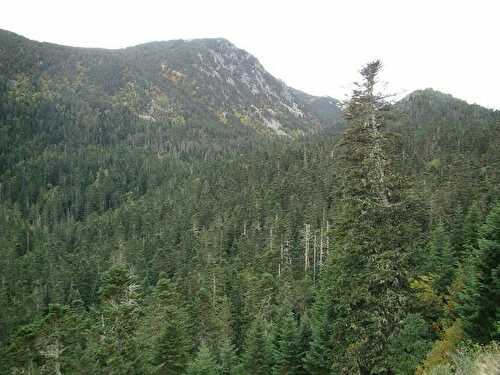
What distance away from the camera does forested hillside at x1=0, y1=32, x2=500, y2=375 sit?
46.6ft

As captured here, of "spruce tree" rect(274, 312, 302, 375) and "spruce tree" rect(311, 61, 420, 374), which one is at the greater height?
"spruce tree" rect(311, 61, 420, 374)

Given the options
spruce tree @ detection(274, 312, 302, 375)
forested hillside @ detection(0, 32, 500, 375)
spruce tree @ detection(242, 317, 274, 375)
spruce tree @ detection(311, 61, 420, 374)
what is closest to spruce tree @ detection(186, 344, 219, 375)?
forested hillside @ detection(0, 32, 500, 375)

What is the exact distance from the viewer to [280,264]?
7862cm

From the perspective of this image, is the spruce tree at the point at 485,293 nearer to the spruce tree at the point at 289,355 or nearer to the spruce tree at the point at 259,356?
the spruce tree at the point at 289,355

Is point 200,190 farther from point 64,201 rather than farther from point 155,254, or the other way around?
point 64,201

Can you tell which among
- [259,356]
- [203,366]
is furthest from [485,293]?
[259,356]

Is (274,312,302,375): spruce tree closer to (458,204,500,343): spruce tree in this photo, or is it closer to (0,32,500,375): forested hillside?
(0,32,500,375): forested hillside

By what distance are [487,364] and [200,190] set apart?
14155 cm

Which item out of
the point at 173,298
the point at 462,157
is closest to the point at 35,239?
the point at 173,298

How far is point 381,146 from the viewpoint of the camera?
14.9 meters

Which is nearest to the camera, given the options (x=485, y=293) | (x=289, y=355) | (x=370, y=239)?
(x=370, y=239)

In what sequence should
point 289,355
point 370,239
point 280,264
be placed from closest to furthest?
point 370,239
point 289,355
point 280,264

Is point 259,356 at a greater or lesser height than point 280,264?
greater

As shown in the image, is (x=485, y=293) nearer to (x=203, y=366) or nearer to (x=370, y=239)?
(x=370, y=239)
